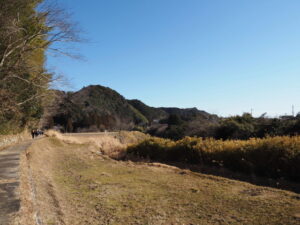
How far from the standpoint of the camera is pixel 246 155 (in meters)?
8.96

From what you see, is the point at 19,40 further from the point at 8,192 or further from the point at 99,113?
the point at 99,113

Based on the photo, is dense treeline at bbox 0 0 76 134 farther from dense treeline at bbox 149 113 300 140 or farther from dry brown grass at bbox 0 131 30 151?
dense treeline at bbox 149 113 300 140

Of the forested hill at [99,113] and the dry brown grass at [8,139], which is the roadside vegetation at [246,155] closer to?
the dry brown grass at [8,139]

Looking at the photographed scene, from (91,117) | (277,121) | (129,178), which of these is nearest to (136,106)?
(91,117)

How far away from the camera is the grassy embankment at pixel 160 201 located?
4652 mm

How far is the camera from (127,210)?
17.2 feet

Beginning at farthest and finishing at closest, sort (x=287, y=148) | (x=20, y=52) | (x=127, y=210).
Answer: (x=20, y=52)
(x=287, y=148)
(x=127, y=210)

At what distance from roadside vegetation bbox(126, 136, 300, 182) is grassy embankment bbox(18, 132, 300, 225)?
1.60m

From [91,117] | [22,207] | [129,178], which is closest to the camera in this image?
[22,207]

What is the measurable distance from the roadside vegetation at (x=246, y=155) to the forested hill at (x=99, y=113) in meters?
29.5

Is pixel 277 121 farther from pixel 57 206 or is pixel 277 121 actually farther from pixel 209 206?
pixel 57 206

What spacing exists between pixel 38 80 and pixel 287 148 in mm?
10930

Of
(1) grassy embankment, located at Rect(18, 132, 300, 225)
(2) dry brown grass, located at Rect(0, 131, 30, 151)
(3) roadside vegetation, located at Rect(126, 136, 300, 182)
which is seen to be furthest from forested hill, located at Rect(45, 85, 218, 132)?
(1) grassy embankment, located at Rect(18, 132, 300, 225)

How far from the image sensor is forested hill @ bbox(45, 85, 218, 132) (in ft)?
174
